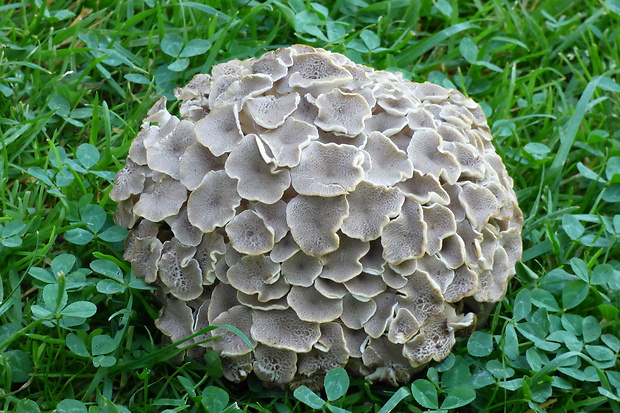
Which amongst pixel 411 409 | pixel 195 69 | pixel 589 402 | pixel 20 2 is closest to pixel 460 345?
pixel 411 409

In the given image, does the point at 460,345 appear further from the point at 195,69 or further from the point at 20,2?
the point at 20,2

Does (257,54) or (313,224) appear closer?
(313,224)

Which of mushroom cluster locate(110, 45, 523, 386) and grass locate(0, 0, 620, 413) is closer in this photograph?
mushroom cluster locate(110, 45, 523, 386)

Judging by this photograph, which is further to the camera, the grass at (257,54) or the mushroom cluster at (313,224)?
the grass at (257,54)

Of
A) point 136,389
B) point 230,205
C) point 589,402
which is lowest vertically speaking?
point 136,389
